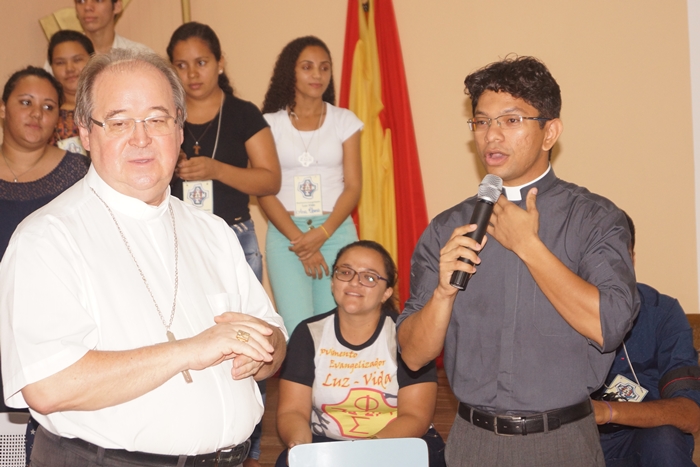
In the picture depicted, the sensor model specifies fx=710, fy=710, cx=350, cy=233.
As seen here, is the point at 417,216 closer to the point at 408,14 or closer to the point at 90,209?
the point at 408,14

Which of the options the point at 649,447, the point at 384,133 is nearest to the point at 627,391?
the point at 649,447

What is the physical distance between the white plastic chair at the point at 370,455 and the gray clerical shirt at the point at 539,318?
0.78ft

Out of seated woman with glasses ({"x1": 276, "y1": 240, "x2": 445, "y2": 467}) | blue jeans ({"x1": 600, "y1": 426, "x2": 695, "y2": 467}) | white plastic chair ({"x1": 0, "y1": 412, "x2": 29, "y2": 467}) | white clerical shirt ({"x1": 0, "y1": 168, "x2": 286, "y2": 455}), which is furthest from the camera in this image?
seated woman with glasses ({"x1": 276, "y1": 240, "x2": 445, "y2": 467})

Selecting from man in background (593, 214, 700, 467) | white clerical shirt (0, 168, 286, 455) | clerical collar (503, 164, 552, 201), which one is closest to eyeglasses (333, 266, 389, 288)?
man in background (593, 214, 700, 467)

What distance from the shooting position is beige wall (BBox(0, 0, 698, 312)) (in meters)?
5.65

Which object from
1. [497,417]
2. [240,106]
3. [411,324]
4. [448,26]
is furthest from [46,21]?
[497,417]

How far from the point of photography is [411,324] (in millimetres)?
2273

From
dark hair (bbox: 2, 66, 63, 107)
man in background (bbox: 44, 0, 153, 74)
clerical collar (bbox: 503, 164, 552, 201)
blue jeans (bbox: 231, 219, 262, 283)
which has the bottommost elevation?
blue jeans (bbox: 231, 219, 262, 283)

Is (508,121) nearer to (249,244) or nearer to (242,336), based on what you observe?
(242,336)

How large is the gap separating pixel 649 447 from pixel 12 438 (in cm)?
248

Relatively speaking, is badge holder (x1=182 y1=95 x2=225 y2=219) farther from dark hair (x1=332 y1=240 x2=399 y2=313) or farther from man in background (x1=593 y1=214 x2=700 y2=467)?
man in background (x1=593 y1=214 x2=700 y2=467)

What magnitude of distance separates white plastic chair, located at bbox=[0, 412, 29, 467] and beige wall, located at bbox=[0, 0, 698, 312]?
3596mm

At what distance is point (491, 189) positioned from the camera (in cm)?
212

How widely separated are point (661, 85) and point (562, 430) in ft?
14.3
